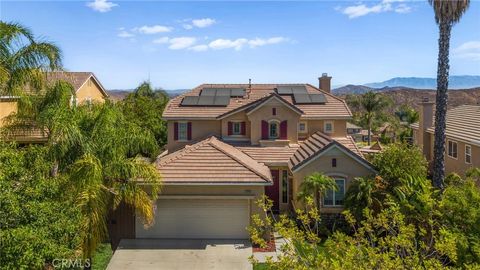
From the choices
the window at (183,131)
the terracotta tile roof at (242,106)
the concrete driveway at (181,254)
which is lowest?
the concrete driveway at (181,254)

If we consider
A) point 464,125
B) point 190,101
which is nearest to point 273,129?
point 190,101

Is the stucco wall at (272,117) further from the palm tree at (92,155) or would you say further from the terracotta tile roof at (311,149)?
the palm tree at (92,155)

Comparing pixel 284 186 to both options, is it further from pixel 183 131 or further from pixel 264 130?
pixel 183 131

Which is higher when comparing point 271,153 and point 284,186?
point 271,153

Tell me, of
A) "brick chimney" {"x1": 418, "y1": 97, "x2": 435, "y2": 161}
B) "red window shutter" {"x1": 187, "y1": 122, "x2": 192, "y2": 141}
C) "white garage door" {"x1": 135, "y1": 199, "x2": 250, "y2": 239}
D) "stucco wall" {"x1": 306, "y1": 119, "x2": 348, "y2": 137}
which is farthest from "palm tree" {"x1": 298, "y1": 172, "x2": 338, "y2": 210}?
"brick chimney" {"x1": 418, "y1": 97, "x2": 435, "y2": 161}

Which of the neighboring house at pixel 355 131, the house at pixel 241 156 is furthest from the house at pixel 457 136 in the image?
the neighboring house at pixel 355 131

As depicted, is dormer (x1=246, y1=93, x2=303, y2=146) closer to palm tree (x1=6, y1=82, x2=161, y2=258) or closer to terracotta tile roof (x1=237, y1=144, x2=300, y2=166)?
terracotta tile roof (x1=237, y1=144, x2=300, y2=166)
